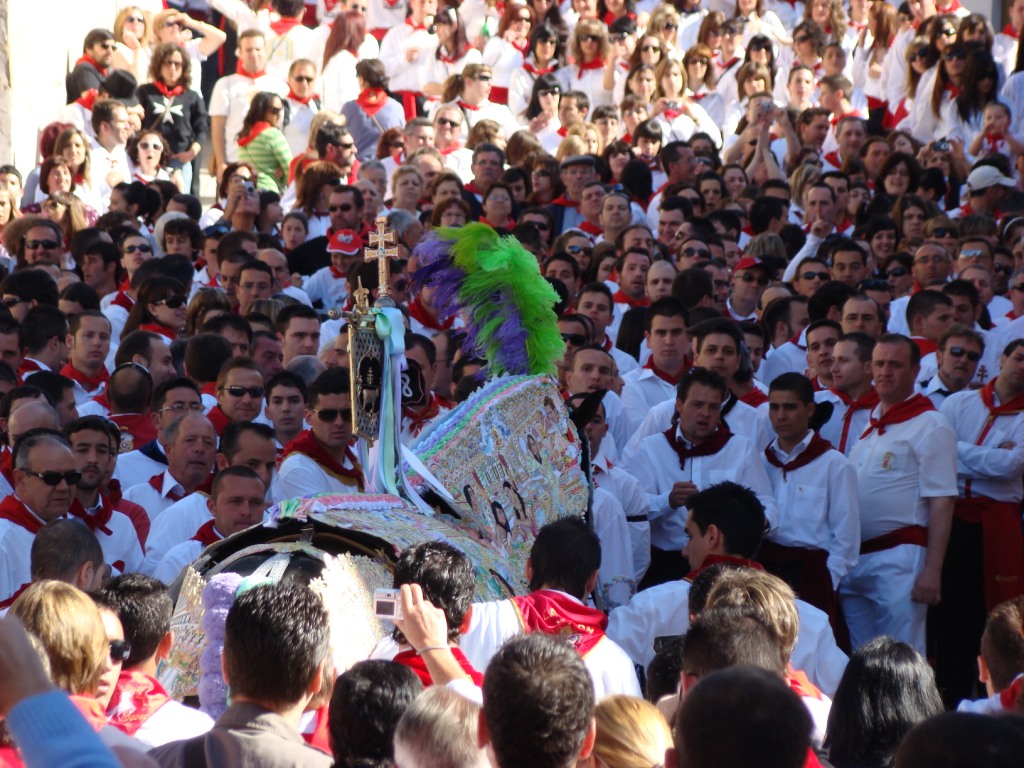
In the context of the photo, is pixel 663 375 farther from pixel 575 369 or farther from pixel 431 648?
pixel 431 648

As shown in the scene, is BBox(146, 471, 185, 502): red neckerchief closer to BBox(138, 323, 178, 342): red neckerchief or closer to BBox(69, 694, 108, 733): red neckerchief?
BBox(138, 323, 178, 342): red neckerchief

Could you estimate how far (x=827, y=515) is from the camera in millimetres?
8227

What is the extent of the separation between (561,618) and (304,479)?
7.20 feet

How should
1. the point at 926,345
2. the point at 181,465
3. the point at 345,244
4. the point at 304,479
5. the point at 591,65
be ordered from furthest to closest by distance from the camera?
the point at 591,65, the point at 345,244, the point at 926,345, the point at 181,465, the point at 304,479

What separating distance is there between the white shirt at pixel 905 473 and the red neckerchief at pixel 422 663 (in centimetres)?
415

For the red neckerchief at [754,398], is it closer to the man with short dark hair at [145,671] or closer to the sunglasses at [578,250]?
the sunglasses at [578,250]

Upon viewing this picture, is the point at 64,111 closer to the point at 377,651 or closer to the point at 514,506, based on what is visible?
the point at 514,506

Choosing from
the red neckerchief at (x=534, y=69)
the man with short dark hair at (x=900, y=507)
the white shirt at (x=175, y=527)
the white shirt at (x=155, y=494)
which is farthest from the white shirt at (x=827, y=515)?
the red neckerchief at (x=534, y=69)

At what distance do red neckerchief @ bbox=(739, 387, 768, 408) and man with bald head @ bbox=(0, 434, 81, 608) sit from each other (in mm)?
3949

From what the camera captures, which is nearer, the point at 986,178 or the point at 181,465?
the point at 181,465

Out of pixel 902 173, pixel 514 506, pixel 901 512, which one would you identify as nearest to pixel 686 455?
pixel 901 512

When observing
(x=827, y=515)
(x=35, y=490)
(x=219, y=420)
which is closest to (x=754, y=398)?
(x=827, y=515)

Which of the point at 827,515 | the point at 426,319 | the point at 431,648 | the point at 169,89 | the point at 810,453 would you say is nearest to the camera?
the point at 431,648

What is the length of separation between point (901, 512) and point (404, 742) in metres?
5.37
